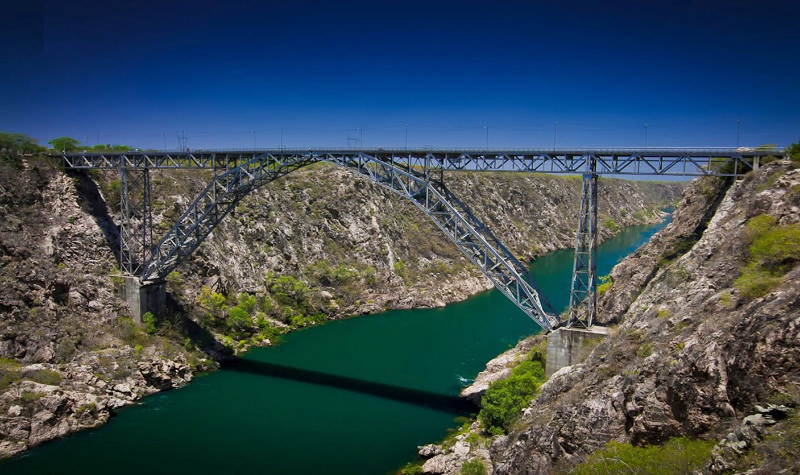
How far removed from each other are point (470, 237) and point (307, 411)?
501 inches

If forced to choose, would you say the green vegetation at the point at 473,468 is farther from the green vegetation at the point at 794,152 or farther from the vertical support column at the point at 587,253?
the green vegetation at the point at 794,152

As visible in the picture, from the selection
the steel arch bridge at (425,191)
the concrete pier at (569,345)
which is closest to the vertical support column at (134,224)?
the steel arch bridge at (425,191)

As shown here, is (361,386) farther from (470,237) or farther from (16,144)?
(16,144)

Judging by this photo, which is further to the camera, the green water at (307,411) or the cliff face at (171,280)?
the cliff face at (171,280)

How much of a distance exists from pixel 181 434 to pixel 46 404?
6203 millimetres

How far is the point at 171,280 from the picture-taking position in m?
38.2

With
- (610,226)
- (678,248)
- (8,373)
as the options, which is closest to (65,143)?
(8,373)

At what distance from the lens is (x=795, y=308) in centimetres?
1130

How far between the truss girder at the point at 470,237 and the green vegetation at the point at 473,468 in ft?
25.7

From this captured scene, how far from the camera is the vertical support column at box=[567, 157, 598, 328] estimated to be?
934 inches

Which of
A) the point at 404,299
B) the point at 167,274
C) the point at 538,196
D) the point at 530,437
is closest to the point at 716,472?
the point at 530,437

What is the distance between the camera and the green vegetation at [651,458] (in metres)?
11.3

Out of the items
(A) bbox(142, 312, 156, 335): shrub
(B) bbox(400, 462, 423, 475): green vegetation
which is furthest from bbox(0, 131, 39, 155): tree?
(B) bbox(400, 462, 423, 475): green vegetation

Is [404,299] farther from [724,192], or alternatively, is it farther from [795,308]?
[795,308]
